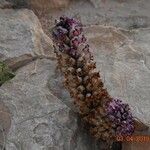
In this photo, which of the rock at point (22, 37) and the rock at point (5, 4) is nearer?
the rock at point (22, 37)

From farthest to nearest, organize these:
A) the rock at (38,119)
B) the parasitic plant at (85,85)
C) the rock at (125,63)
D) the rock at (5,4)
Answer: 1. the rock at (5,4)
2. the rock at (125,63)
3. the rock at (38,119)
4. the parasitic plant at (85,85)

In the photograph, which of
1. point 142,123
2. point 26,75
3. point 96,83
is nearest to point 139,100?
point 142,123

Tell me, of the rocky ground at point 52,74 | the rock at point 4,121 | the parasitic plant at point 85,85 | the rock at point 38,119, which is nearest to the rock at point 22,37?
the rocky ground at point 52,74

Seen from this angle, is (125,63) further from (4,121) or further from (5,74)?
(4,121)

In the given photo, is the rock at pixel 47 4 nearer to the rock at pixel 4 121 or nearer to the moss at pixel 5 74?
the moss at pixel 5 74

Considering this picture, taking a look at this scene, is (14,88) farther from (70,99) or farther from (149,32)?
(149,32)
